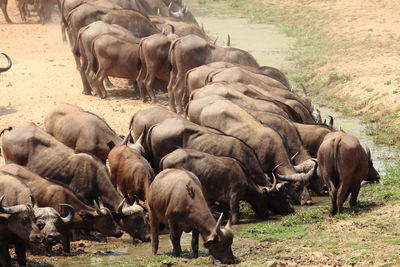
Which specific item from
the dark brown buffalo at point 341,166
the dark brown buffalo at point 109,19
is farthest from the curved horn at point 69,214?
the dark brown buffalo at point 109,19

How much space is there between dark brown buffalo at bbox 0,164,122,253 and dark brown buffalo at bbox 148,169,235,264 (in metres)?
1.11

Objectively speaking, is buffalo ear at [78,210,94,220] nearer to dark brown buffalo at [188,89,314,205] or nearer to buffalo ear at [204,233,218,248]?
buffalo ear at [204,233,218,248]

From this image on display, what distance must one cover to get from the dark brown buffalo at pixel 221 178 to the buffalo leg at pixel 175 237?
81.5 inches

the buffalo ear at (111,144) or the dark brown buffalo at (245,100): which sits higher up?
the dark brown buffalo at (245,100)

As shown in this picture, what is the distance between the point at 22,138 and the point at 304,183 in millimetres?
4893

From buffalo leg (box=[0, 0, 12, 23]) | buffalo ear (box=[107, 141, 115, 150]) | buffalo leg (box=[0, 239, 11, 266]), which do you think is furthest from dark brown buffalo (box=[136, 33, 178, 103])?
buffalo leg (box=[0, 0, 12, 23])

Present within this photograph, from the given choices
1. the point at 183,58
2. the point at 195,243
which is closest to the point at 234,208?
the point at 195,243

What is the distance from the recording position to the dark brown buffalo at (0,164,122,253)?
1420 centimetres

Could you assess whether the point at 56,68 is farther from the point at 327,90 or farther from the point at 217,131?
the point at 217,131

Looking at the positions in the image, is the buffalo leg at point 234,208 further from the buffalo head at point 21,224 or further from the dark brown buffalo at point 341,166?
the buffalo head at point 21,224

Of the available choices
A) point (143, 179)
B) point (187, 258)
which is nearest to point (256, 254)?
point (187, 258)

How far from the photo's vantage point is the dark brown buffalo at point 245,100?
18766 mm

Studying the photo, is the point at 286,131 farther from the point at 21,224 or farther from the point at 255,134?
the point at 21,224

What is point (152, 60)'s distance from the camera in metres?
22.9
